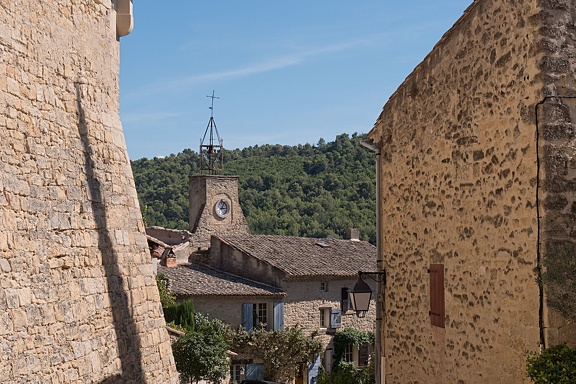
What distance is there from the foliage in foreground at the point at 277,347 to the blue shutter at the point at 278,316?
28 centimetres

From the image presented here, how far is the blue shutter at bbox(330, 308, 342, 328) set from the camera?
35.6 m

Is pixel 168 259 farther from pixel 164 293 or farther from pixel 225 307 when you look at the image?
pixel 164 293

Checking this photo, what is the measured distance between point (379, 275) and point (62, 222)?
14.5ft

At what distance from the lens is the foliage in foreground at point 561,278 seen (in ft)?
23.0

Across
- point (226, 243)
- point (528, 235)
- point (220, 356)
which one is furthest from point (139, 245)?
point (226, 243)

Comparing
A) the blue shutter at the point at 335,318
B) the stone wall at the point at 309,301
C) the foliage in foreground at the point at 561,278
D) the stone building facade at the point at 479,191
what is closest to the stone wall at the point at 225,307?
the stone wall at the point at 309,301

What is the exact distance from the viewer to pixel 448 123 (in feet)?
30.7

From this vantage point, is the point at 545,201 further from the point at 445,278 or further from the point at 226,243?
the point at 226,243

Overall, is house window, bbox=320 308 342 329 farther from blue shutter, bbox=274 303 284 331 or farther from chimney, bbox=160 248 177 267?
chimney, bbox=160 248 177 267

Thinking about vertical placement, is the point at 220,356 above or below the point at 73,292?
below

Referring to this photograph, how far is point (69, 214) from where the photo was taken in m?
9.72

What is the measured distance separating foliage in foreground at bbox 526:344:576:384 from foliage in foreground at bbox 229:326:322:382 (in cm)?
2559

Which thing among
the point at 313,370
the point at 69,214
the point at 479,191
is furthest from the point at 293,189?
the point at 479,191

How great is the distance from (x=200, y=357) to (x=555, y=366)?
19.5 meters
